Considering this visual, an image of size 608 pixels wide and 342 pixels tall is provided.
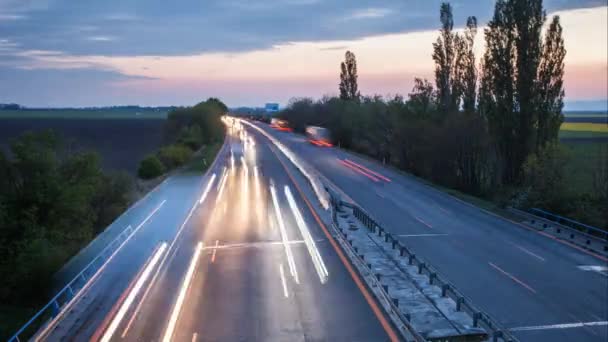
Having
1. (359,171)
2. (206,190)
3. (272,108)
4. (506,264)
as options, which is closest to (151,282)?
(506,264)

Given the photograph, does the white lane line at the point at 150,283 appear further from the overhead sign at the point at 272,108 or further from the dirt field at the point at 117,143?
the overhead sign at the point at 272,108

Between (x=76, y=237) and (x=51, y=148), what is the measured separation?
7.33m

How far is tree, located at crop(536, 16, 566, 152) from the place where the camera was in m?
33.1

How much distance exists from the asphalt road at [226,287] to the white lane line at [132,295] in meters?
0.03

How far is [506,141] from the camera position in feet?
113

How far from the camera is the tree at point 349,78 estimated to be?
8756 cm

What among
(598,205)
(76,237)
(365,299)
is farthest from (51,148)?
(598,205)

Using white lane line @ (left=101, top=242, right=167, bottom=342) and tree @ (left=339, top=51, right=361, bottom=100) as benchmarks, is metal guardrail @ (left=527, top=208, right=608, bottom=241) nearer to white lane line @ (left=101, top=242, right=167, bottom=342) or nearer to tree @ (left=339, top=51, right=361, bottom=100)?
white lane line @ (left=101, top=242, right=167, bottom=342)

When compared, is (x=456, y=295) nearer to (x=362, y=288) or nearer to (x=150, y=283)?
(x=362, y=288)

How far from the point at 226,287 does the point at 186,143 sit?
200ft

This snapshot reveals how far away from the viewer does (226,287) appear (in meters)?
15.9

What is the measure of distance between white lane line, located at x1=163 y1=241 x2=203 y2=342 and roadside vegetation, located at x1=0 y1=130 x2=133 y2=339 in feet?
Result: 20.5

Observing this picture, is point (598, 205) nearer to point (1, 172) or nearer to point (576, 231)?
point (576, 231)

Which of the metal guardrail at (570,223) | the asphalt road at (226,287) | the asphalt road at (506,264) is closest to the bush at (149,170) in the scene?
the asphalt road at (226,287)
